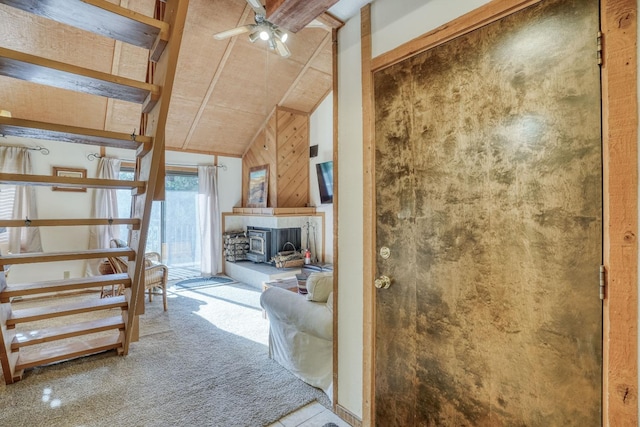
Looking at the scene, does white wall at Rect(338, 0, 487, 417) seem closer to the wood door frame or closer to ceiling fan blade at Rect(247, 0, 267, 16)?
the wood door frame

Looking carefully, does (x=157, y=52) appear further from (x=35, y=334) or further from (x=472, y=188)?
(x=35, y=334)

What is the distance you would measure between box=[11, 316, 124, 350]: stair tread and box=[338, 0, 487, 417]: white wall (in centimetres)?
212

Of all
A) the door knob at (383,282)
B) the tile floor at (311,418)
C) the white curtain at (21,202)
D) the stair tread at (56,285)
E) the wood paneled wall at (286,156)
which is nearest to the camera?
the door knob at (383,282)

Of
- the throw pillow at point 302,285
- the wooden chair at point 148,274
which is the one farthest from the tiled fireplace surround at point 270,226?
the wooden chair at point 148,274

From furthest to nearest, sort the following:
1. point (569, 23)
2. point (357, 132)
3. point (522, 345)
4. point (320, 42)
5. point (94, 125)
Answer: point (94, 125)
point (320, 42)
point (357, 132)
point (522, 345)
point (569, 23)

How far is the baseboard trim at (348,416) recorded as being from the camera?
72.5 inches

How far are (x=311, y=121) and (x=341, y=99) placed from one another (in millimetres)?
4262

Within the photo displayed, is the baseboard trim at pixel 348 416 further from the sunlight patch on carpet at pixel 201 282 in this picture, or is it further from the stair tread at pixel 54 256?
the sunlight patch on carpet at pixel 201 282

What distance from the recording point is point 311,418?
6.45 ft

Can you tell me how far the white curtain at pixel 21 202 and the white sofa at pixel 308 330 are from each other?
4.13 m

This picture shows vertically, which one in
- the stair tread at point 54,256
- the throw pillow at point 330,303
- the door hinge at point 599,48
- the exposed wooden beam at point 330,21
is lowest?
the throw pillow at point 330,303

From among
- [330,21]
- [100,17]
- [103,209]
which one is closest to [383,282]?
[330,21]

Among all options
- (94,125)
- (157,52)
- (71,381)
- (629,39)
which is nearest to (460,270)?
(629,39)

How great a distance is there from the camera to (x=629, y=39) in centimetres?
92
